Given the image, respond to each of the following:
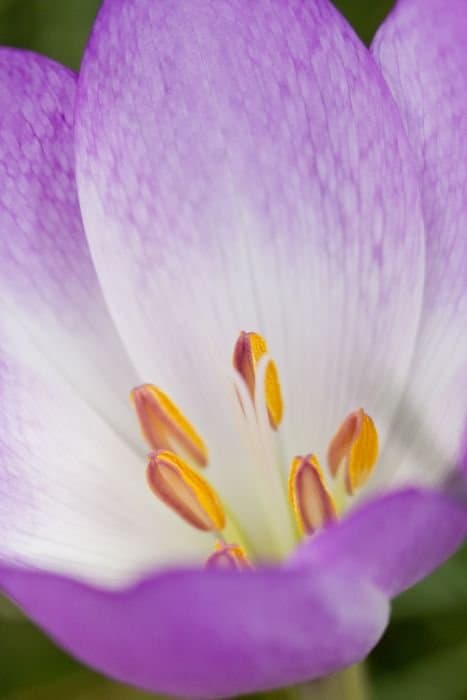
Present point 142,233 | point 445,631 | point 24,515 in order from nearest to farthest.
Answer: point 24,515, point 142,233, point 445,631

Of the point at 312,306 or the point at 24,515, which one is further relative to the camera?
the point at 312,306

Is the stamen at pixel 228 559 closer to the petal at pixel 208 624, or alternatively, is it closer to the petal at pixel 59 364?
the petal at pixel 59 364

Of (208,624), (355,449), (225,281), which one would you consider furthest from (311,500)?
(208,624)

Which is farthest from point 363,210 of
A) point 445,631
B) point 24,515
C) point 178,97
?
point 445,631

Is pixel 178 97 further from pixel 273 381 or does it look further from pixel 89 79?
pixel 273 381

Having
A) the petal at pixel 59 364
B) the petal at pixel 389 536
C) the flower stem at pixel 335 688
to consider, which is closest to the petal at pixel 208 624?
the petal at pixel 389 536

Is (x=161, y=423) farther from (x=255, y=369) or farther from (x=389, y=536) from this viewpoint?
(x=389, y=536)
